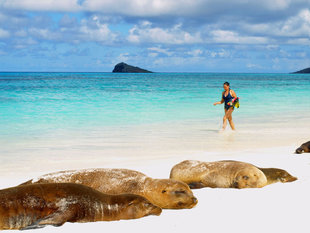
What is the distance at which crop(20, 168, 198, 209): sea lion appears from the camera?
17.6 ft

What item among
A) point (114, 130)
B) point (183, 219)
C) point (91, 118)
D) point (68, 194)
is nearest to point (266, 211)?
point (183, 219)

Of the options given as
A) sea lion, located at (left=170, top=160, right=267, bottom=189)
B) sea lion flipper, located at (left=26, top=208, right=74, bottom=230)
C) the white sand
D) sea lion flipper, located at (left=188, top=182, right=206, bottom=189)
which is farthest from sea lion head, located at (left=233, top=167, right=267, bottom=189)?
sea lion flipper, located at (left=26, top=208, right=74, bottom=230)

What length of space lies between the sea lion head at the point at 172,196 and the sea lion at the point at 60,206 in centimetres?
47

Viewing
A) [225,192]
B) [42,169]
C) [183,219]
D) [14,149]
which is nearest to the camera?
[183,219]

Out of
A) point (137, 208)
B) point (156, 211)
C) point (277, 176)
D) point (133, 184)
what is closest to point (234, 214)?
point (156, 211)

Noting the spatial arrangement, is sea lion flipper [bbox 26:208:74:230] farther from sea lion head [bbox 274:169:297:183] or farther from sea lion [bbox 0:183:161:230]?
sea lion head [bbox 274:169:297:183]

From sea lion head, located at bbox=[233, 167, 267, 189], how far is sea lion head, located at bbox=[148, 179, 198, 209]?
1463 mm

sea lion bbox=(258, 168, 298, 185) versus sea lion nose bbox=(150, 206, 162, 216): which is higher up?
sea lion nose bbox=(150, 206, 162, 216)

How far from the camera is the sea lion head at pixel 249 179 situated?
6645 mm

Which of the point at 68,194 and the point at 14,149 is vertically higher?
the point at 68,194

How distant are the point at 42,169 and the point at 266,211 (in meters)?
4.84

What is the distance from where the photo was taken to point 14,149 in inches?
428

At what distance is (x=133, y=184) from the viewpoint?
5543 millimetres

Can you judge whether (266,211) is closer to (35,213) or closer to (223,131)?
(35,213)
